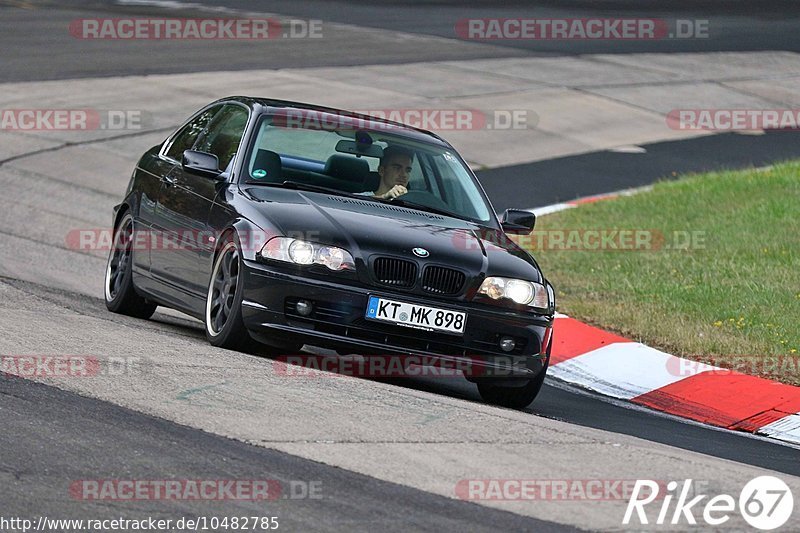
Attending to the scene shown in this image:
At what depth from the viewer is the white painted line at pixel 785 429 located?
8.73 m

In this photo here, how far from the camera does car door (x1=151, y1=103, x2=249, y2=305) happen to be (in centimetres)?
915

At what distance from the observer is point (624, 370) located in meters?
10.3

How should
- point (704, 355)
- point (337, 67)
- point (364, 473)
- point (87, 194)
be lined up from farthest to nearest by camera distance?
point (337, 67) < point (87, 194) < point (704, 355) < point (364, 473)

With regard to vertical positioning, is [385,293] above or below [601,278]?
above

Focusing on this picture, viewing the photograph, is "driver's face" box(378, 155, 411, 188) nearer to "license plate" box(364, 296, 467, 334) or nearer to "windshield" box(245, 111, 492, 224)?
"windshield" box(245, 111, 492, 224)

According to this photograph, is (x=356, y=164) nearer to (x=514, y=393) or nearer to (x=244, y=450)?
(x=514, y=393)

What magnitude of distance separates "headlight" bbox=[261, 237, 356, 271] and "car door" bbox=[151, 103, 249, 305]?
2.56 feet

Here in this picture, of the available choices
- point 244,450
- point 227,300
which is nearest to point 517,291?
point 227,300

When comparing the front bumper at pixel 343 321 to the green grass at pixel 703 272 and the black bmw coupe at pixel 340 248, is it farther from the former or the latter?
the green grass at pixel 703 272

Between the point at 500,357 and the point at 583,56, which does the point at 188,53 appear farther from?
the point at 500,357

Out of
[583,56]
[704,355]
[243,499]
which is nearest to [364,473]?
[243,499]

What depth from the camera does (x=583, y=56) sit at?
28.8 metres

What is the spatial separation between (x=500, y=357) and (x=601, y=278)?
478 centimetres

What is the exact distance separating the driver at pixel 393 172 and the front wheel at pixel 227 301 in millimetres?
1093
